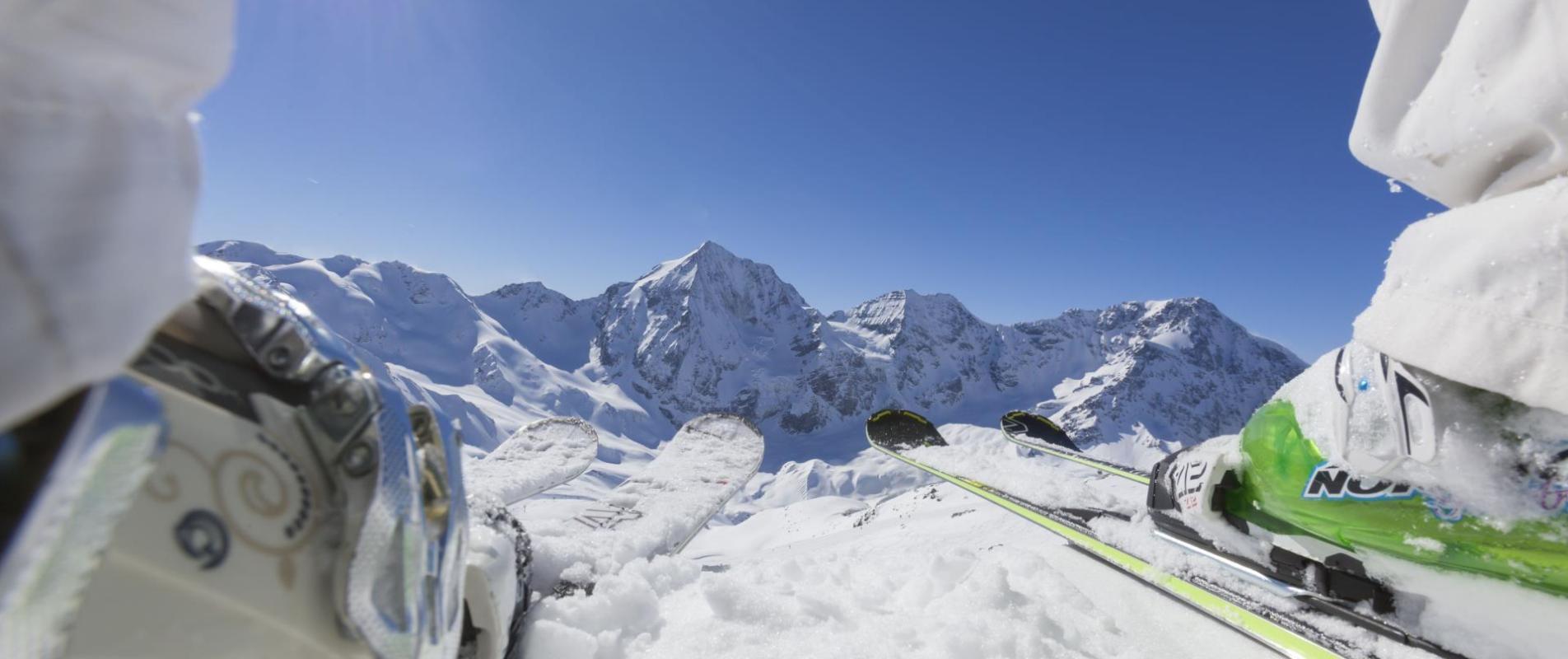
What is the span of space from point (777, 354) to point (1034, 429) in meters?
141

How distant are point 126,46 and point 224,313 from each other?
1.46 feet

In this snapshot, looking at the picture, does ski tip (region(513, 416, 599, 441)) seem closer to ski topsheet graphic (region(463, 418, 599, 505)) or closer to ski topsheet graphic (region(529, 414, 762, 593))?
ski topsheet graphic (region(463, 418, 599, 505))

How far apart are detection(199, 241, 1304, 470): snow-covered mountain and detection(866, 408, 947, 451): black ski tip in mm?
106109

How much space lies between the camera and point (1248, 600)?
8.22 feet

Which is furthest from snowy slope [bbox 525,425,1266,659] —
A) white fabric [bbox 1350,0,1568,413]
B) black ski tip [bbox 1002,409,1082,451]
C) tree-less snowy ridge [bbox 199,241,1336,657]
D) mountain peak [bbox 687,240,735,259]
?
mountain peak [bbox 687,240,735,259]

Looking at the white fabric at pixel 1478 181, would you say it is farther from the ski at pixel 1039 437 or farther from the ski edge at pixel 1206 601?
the ski at pixel 1039 437

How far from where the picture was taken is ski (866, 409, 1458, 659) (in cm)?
221

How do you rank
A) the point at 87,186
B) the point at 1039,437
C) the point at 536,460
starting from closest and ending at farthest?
the point at 87,186, the point at 536,460, the point at 1039,437

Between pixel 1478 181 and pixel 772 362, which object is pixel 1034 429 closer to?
pixel 1478 181

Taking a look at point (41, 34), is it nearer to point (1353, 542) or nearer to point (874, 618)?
point (874, 618)

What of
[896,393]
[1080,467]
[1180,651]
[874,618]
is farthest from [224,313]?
[896,393]

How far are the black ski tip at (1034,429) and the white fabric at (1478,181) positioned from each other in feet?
21.4

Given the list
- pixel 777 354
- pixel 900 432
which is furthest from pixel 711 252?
pixel 900 432

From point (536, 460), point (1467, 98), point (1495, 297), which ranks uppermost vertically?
point (1467, 98)
